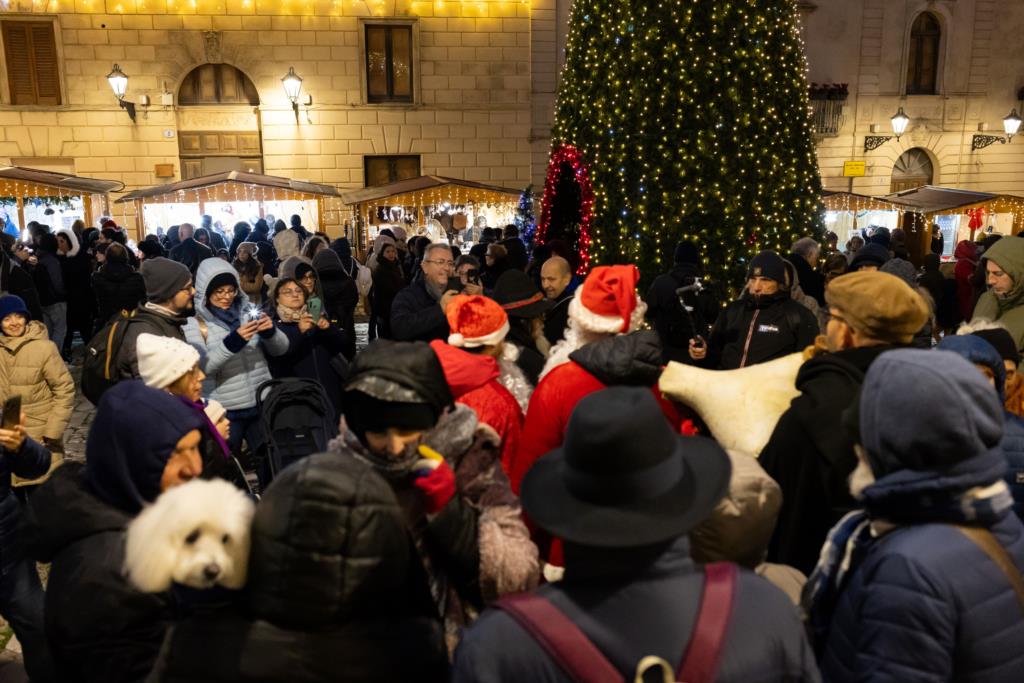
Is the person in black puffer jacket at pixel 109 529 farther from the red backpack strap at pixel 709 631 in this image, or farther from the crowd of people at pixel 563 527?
the red backpack strap at pixel 709 631

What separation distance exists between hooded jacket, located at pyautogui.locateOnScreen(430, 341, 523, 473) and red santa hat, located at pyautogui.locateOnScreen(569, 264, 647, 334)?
0.63m

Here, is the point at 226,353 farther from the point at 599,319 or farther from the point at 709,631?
the point at 709,631

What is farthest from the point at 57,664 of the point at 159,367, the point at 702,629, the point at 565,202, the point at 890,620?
the point at 565,202

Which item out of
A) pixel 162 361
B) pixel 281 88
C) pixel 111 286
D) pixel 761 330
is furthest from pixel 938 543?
pixel 281 88

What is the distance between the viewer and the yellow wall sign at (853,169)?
23328 mm

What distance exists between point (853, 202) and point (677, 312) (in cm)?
1271

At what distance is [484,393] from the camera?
344 centimetres

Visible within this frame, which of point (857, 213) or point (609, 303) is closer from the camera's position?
point (609, 303)

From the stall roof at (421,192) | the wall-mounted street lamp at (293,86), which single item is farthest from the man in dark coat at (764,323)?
the wall-mounted street lamp at (293,86)

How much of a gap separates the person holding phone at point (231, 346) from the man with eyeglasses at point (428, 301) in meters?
1.09

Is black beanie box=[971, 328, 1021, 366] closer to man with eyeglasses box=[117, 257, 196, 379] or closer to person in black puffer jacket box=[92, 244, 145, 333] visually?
man with eyeglasses box=[117, 257, 196, 379]

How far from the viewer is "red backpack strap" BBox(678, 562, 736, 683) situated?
1.40 meters

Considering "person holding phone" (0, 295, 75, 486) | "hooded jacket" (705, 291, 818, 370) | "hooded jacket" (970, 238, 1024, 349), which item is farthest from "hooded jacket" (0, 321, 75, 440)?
"hooded jacket" (970, 238, 1024, 349)

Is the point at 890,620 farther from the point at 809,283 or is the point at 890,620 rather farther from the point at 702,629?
the point at 809,283
